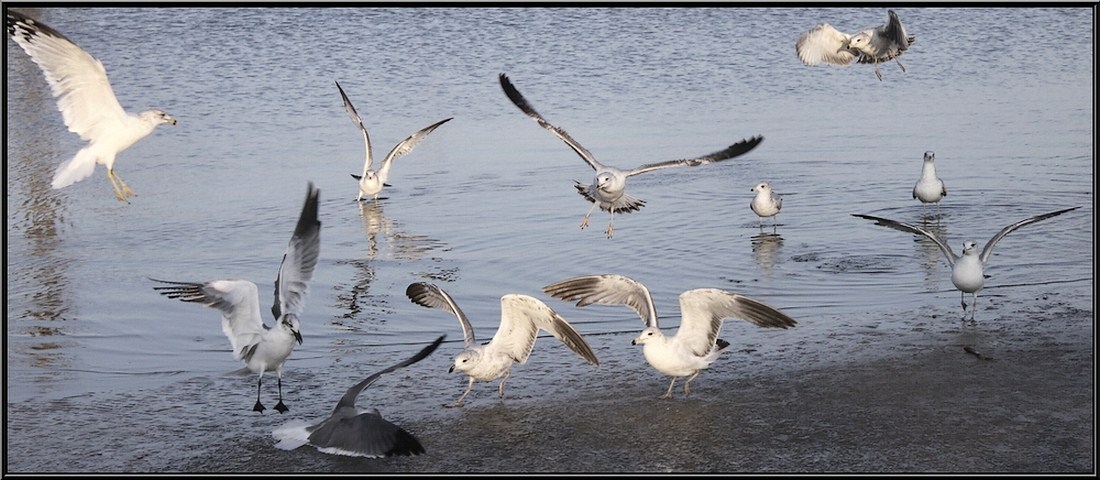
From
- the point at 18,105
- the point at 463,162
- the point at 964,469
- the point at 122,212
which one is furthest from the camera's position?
the point at 18,105

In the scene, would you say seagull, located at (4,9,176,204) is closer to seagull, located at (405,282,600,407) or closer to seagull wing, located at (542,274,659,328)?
seagull, located at (405,282,600,407)

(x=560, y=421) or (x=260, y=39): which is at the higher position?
(x=260, y=39)

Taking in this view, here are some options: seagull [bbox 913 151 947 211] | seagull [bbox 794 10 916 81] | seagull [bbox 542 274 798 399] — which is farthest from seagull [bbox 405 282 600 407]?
seagull [bbox 913 151 947 211]

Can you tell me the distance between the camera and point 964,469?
6.02 m

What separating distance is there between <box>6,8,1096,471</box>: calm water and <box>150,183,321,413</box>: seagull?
0.32 metres

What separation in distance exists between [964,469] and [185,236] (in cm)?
759

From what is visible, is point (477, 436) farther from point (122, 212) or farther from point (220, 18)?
point (220, 18)

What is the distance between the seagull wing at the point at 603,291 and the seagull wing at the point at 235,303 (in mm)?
1751

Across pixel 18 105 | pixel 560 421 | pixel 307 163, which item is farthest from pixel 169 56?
pixel 560 421

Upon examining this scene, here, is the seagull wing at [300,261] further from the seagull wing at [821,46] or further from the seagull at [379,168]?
the seagull at [379,168]

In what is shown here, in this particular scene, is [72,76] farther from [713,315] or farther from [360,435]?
[713,315]

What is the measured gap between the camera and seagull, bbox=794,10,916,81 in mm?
10961

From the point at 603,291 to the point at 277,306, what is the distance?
1873mm

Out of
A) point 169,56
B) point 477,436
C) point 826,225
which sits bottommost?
point 477,436
